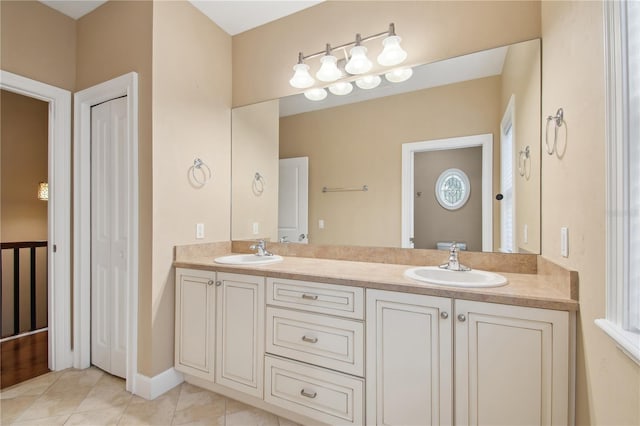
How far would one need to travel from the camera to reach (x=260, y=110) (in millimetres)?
2424

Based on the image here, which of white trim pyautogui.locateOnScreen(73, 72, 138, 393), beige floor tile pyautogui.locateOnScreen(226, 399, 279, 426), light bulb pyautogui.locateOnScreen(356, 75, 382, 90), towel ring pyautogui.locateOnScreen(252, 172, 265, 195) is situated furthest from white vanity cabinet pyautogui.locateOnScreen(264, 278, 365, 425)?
white trim pyautogui.locateOnScreen(73, 72, 138, 393)

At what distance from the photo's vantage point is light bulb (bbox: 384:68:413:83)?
1.89m

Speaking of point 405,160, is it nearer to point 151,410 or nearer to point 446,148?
point 446,148

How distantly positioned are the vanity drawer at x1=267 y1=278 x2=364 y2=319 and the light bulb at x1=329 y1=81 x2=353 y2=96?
4.43 feet

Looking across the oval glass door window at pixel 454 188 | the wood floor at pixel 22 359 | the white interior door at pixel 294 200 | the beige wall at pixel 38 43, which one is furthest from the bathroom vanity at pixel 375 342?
the beige wall at pixel 38 43

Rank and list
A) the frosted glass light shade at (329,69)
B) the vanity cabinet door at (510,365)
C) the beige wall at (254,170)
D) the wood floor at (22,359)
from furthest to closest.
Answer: the beige wall at (254,170) → the wood floor at (22,359) → the frosted glass light shade at (329,69) → the vanity cabinet door at (510,365)

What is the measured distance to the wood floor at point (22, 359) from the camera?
6.96 feet

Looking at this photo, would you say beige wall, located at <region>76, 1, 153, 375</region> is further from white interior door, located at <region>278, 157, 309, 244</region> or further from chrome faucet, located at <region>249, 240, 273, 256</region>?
white interior door, located at <region>278, 157, 309, 244</region>

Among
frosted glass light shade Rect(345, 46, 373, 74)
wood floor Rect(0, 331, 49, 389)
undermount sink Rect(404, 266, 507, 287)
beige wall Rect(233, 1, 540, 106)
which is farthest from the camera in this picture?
wood floor Rect(0, 331, 49, 389)

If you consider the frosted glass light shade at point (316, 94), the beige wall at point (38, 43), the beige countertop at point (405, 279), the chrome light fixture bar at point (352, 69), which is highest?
the beige wall at point (38, 43)

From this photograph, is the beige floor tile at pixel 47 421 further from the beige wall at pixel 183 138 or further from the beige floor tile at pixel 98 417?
the beige wall at pixel 183 138

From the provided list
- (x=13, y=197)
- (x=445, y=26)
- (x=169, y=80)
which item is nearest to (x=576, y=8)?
(x=445, y=26)

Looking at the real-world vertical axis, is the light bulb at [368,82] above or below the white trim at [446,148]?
above

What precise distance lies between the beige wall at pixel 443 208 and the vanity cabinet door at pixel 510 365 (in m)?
0.64
